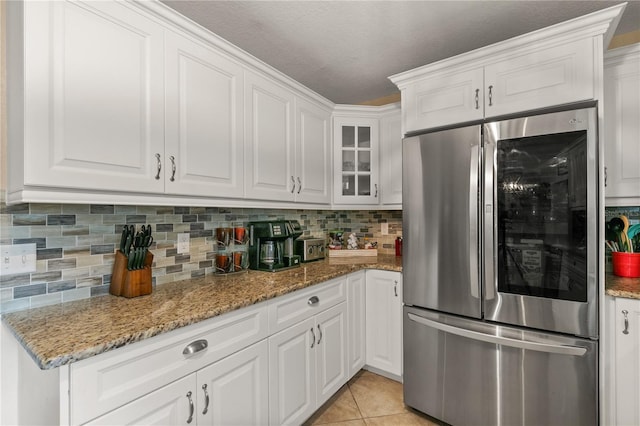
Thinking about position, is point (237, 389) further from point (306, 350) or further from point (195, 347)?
point (306, 350)

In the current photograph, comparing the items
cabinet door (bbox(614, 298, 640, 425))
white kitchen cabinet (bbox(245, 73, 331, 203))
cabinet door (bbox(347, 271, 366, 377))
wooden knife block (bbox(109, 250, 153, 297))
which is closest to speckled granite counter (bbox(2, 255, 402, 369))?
wooden knife block (bbox(109, 250, 153, 297))

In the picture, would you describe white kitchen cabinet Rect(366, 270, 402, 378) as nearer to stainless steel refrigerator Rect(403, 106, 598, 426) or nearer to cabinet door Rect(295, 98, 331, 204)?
stainless steel refrigerator Rect(403, 106, 598, 426)

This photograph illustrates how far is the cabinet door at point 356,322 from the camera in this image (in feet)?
7.63

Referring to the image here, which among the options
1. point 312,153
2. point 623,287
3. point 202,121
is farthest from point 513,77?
point 202,121

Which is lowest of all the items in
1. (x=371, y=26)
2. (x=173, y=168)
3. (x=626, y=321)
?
(x=626, y=321)

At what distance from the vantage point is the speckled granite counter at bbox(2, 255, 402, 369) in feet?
3.15

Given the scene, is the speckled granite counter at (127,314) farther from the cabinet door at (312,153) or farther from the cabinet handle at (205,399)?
the cabinet door at (312,153)

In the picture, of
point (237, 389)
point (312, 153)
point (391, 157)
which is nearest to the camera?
point (237, 389)

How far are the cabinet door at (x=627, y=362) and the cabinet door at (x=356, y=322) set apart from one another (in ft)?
4.89

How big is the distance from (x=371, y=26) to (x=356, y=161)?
1195 millimetres

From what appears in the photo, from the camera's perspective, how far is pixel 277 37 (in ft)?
6.40

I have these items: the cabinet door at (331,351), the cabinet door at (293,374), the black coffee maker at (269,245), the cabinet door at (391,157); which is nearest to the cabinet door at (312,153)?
the black coffee maker at (269,245)

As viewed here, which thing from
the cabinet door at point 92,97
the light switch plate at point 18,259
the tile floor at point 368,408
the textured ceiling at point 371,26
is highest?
the textured ceiling at point 371,26

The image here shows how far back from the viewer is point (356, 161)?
284 centimetres
